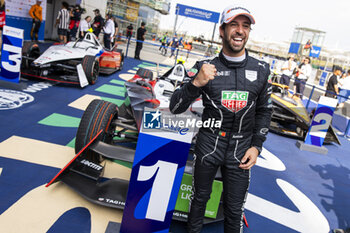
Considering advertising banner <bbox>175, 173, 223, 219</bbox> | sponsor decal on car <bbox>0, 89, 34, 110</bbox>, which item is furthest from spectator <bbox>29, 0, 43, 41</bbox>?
advertising banner <bbox>175, 173, 223, 219</bbox>

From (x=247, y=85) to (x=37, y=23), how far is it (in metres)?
11.3

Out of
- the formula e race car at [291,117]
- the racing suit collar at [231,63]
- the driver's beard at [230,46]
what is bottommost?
the formula e race car at [291,117]

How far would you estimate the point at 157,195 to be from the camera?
1.97 metres

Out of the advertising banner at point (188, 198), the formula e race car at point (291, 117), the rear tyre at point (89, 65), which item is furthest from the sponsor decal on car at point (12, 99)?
the formula e race car at point (291, 117)

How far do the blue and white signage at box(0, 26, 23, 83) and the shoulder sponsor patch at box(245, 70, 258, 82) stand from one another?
187 inches

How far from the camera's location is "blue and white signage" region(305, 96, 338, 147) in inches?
220

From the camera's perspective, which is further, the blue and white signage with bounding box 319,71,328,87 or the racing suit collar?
the blue and white signage with bounding box 319,71,328,87

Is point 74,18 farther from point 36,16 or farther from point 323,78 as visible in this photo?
point 323,78

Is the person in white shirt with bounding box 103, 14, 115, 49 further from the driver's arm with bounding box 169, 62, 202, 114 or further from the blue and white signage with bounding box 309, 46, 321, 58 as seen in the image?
the blue and white signage with bounding box 309, 46, 321, 58

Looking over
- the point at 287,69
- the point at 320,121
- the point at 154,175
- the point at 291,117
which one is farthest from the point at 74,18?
the point at 154,175

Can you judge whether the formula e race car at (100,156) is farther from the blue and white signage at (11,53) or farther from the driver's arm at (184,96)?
the blue and white signage at (11,53)

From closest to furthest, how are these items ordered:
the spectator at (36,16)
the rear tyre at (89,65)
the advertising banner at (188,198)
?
1. the advertising banner at (188,198)
2. the rear tyre at (89,65)
3. the spectator at (36,16)

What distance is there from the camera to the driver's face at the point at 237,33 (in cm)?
171

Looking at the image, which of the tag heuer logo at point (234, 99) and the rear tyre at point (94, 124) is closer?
the tag heuer logo at point (234, 99)
